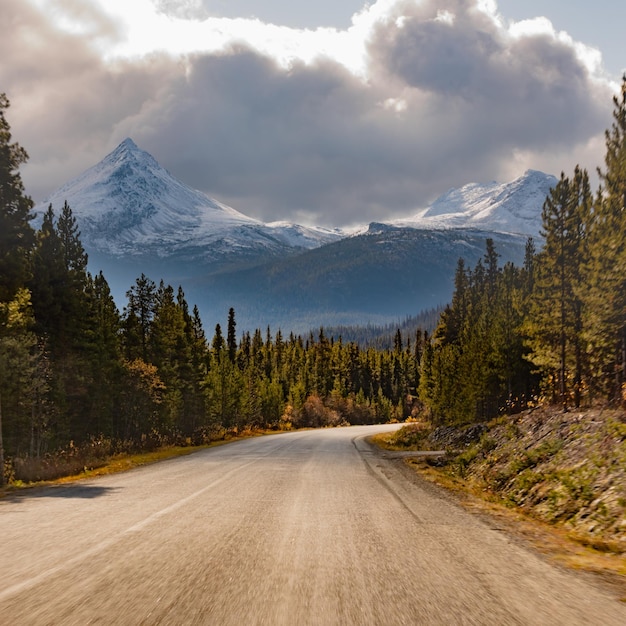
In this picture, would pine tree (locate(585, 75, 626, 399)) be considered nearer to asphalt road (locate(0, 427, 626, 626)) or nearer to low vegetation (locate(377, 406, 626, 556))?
low vegetation (locate(377, 406, 626, 556))

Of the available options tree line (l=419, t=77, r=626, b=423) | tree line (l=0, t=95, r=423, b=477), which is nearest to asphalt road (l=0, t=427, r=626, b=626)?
tree line (l=0, t=95, r=423, b=477)

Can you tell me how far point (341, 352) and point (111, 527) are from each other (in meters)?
135

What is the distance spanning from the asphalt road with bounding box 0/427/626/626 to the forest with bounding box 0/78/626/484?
8928mm

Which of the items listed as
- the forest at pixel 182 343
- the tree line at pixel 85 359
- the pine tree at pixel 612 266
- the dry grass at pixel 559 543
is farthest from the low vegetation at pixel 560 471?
the tree line at pixel 85 359

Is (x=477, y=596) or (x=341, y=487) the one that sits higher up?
(x=477, y=596)

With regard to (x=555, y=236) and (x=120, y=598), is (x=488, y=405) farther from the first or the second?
(x=120, y=598)

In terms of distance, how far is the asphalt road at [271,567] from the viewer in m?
4.20

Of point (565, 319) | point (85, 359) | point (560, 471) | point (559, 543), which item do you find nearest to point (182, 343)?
point (85, 359)

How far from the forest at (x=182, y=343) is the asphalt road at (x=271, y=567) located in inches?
351

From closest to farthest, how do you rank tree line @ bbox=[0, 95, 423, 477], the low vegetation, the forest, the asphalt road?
1. the asphalt road
2. the low vegetation
3. tree line @ bbox=[0, 95, 423, 477]
4. the forest

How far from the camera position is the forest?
2312 centimetres

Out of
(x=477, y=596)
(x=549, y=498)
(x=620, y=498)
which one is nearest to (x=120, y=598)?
(x=477, y=596)

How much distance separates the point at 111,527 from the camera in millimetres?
7320

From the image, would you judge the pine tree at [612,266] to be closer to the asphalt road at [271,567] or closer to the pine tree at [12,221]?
the asphalt road at [271,567]
